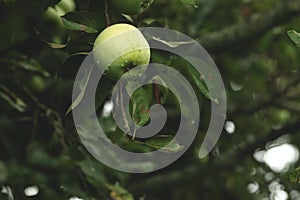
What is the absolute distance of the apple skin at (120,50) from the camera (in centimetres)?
74

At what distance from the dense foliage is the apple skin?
5cm

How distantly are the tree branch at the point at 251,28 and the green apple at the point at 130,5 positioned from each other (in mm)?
584

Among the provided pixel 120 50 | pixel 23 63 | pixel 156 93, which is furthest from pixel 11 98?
pixel 120 50

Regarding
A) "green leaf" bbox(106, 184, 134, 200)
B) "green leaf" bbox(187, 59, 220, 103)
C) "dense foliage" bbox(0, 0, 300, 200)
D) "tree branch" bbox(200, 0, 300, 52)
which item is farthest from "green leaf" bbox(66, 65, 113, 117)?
"tree branch" bbox(200, 0, 300, 52)

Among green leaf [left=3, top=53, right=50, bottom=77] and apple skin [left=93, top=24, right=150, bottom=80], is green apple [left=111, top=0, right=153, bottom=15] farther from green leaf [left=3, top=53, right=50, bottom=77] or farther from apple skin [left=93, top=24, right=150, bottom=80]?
green leaf [left=3, top=53, right=50, bottom=77]

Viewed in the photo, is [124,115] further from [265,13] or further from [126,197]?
[265,13]

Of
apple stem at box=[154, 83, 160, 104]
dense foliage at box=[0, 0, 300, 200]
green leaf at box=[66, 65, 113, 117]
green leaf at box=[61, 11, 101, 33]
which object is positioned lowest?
dense foliage at box=[0, 0, 300, 200]

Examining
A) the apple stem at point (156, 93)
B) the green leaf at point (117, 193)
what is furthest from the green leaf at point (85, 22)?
the green leaf at point (117, 193)

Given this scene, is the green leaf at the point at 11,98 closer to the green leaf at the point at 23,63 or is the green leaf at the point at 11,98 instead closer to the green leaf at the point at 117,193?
the green leaf at the point at 23,63

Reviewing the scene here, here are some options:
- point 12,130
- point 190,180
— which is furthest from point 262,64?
point 12,130

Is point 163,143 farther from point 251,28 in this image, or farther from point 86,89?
point 251,28

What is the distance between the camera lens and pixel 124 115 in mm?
829

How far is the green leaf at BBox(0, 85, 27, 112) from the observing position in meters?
1.29

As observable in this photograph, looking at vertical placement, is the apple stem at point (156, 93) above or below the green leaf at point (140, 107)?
below
